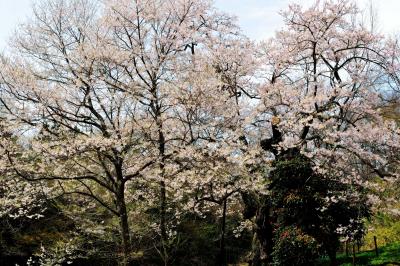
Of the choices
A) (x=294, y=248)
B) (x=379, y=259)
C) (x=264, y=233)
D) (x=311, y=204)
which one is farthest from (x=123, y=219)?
(x=379, y=259)

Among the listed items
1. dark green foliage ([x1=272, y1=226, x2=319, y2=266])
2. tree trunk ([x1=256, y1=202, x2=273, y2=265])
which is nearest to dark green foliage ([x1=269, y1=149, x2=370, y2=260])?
dark green foliage ([x1=272, y1=226, x2=319, y2=266])

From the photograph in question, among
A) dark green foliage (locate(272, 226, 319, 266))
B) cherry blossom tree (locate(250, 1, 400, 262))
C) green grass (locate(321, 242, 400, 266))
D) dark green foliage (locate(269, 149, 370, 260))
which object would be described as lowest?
green grass (locate(321, 242, 400, 266))

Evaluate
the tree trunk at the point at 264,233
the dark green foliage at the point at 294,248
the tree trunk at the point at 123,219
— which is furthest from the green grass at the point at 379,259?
the tree trunk at the point at 123,219

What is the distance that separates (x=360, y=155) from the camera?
34.9ft

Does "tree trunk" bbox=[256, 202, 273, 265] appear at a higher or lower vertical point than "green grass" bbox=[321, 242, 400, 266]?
Answer: higher

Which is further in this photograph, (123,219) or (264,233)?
(264,233)

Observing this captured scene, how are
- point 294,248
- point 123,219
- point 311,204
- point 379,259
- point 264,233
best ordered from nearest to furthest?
point 123,219
point 294,248
point 311,204
point 264,233
point 379,259

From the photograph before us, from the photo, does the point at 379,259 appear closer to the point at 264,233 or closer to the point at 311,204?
the point at 311,204

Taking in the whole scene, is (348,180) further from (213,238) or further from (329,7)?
(213,238)

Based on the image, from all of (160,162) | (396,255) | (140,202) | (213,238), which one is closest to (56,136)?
(160,162)

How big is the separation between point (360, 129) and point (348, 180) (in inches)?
60.1

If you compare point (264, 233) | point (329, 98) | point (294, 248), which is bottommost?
point (294, 248)

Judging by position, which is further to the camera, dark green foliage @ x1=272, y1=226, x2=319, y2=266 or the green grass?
the green grass

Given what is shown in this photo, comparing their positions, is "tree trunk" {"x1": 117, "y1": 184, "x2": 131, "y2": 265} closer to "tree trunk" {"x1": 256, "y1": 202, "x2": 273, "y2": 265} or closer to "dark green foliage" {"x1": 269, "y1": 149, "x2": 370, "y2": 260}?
"tree trunk" {"x1": 256, "y1": 202, "x2": 273, "y2": 265}
